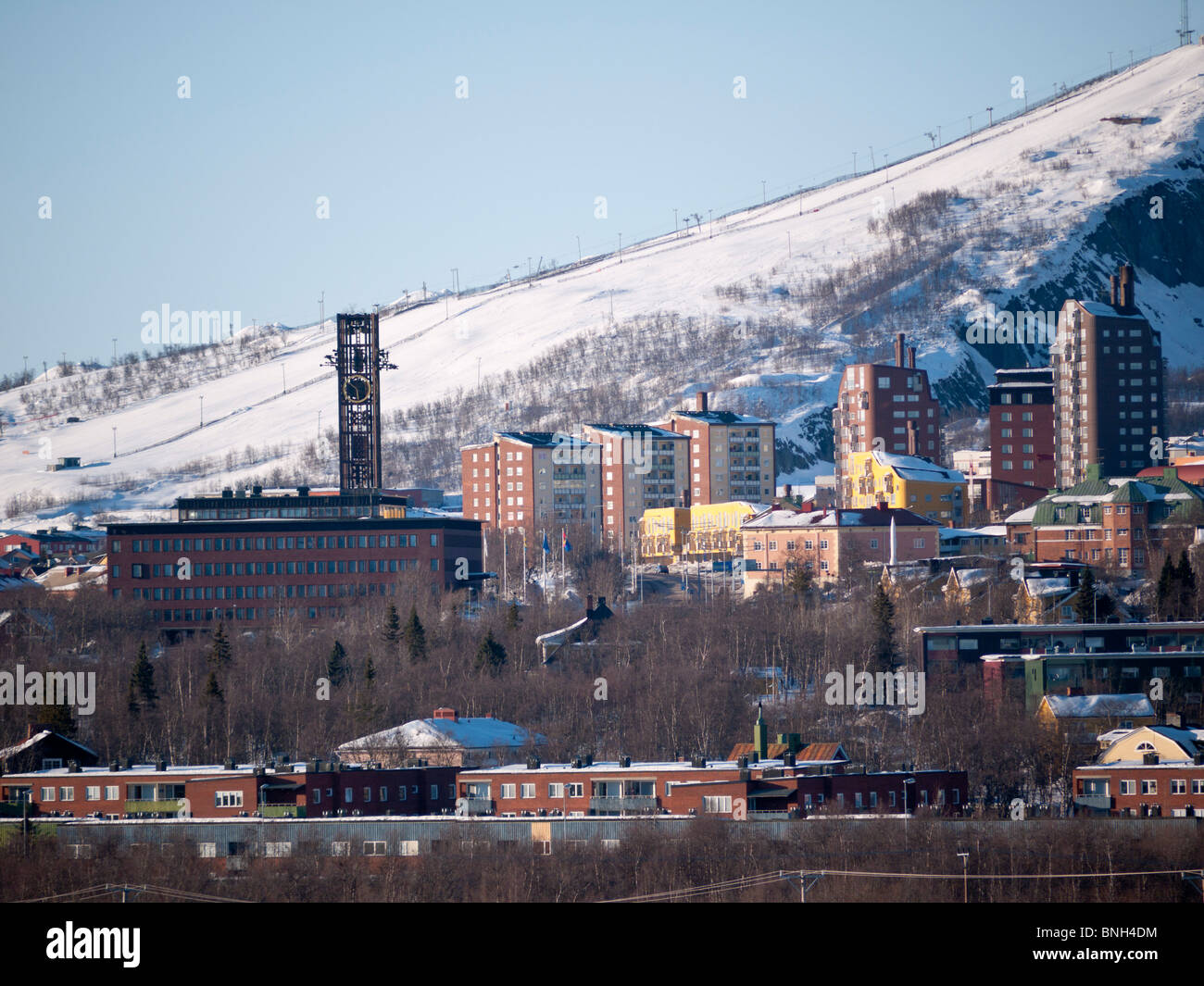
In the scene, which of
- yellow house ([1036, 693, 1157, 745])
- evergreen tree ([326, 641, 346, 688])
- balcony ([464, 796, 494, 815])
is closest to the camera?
balcony ([464, 796, 494, 815])

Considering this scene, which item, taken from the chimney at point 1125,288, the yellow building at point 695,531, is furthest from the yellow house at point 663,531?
the chimney at point 1125,288

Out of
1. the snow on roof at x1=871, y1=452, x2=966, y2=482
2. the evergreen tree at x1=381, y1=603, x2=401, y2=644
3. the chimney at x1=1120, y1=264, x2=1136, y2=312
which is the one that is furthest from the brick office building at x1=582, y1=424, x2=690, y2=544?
the evergreen tree at x1=381, y1=603, x2=401, y2=644

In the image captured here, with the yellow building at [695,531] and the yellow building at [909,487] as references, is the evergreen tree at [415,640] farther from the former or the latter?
the yellow building at [909,487]

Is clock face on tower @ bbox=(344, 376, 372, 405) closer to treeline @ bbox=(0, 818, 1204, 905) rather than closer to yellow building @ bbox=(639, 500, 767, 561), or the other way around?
yellow building @ bbox=(639, 500, 767, 561)

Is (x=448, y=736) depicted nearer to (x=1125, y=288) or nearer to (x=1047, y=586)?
(x=1047, y=586)
